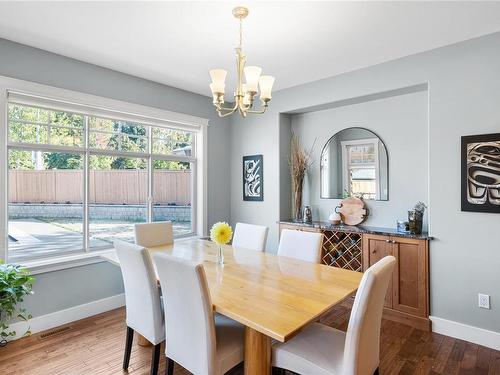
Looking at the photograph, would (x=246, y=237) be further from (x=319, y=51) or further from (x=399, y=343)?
(x=319, y=51)

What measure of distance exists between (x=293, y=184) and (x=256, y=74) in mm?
2233

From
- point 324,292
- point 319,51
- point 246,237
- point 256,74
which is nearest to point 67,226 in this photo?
point 246,237

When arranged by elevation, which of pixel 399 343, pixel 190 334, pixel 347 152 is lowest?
pixel 399 343

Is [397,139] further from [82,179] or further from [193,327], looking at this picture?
[82,179]

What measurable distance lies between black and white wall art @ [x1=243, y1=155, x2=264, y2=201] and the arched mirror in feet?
2.77

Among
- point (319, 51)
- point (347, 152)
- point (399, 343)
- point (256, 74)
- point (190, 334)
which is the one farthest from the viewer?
point (347, 152)

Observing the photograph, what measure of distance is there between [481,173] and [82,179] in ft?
12.5

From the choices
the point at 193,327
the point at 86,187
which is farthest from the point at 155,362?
the point at 86,187

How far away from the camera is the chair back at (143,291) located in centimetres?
189

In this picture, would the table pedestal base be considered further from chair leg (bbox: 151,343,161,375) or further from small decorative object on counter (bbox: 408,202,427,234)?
small decorative object on counter (bbox: 408,202,427,234)

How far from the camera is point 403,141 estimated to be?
3.24 metres

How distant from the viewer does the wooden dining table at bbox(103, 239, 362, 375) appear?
1.40 metres

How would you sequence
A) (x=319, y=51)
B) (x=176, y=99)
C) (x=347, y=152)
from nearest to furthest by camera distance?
(x=319, y=51)
(x=347, y=152)
(x=176, y=99)

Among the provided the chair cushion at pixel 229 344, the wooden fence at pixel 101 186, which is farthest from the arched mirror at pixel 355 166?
the chair cushion at pixel 229 344
